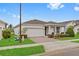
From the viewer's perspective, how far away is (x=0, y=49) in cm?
580

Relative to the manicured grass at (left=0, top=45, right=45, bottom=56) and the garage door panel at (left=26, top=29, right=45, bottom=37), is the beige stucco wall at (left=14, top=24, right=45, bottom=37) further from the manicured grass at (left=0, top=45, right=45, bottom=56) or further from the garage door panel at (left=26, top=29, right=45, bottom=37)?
the manicured grass at (left=0, top=45, right=45, bottom=56)

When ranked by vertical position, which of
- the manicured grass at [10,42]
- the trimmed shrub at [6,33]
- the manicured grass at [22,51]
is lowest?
the manicured grass at [22,51]

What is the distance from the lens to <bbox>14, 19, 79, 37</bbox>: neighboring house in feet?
19.1

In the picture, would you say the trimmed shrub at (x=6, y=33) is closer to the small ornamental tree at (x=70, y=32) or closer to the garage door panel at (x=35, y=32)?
the garage door panel at (x=35, y=32)

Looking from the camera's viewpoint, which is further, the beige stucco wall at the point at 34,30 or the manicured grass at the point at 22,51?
the beige stucco wall at the point at 34,30

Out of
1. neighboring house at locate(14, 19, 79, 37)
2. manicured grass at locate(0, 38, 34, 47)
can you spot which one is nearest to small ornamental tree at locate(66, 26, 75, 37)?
neighboring house at locate(14, 19, 79, 37)

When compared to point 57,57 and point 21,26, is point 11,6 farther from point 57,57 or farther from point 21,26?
point 57,57

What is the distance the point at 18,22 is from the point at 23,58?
21.0 inches

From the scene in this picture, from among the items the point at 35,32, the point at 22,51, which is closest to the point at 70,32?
the point at 35,32

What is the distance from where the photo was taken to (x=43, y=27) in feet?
19.3

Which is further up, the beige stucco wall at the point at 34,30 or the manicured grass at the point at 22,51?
the beige stucco wall at the point at 34,30

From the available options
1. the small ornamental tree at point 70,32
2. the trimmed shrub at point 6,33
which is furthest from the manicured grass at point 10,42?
the small ornamental tree at point 70,32

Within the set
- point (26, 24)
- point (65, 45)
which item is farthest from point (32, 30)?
point (65, 45)

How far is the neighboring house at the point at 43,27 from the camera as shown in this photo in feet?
19.1
